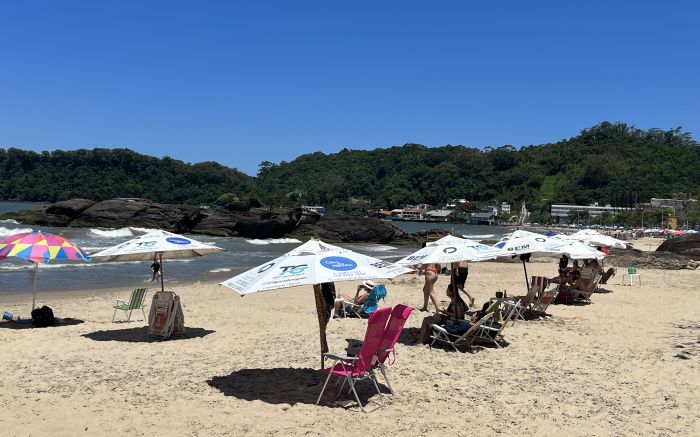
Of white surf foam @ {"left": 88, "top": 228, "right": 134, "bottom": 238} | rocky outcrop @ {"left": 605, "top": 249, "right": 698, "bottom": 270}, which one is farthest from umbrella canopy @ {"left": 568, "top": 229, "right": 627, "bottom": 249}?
white surf foam @ {"left": 88, "top": 228, "right": 134, "bottom": 238}

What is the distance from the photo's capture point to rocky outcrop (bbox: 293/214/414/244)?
5950 centimetres

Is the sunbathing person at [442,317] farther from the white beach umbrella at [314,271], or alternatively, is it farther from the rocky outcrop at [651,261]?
the rocky outcrop at [651,261]

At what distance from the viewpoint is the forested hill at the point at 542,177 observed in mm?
156250

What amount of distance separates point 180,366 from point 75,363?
4.76 ft

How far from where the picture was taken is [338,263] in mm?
5992

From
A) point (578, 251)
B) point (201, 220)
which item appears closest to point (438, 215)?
point (201, 220)

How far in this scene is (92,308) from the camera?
43.0 feet

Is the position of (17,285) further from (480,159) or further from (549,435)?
(480,159)

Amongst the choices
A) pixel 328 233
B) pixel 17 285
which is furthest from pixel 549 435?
pixel 328 233

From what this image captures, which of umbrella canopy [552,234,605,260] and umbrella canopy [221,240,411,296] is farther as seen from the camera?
umbrella canopy [552,234,605,260]

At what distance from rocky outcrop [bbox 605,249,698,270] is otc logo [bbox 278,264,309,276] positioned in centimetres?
2248

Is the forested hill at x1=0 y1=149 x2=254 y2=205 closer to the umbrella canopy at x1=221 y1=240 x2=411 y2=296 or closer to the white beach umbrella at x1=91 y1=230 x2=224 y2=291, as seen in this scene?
the white beach umbrella at x1=91 y1=230 x2=224 y2=291

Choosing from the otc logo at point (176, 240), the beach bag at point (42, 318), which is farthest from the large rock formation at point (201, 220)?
the otc logo at point (176, 240)

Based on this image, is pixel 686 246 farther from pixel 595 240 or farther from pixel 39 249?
pixel 39 249
